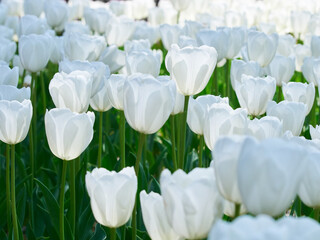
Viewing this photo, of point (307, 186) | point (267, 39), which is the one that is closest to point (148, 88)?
point (307, 186)

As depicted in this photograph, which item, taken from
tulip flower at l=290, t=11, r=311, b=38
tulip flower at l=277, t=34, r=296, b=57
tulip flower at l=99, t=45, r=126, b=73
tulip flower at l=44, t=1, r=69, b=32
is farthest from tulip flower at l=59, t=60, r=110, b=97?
tulip flower at l=290, t=11, r=311, b=38

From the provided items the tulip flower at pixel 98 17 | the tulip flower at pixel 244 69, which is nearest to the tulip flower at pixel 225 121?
the tulip flower at pixel 244 69

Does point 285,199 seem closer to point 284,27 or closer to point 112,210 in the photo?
point 112,210

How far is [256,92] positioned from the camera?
2.04 m

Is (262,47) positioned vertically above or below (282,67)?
above

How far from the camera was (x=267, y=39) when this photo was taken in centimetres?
253

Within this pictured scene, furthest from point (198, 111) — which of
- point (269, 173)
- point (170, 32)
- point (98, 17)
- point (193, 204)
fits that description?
point (98, 17)

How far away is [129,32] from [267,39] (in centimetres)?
116

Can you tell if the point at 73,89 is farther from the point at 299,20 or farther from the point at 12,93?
the point at 299,20

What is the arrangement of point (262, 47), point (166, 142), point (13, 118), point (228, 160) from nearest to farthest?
1. point (228, 160)
2. point (13, 118)
3. point (262, 47)
4. point (166, 142)

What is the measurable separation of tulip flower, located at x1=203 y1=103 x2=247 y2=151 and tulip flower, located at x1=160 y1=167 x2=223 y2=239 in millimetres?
439

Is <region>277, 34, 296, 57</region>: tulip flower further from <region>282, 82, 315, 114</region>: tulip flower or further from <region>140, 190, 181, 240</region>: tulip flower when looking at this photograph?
<region>140, 190, 181, 240</region>: tulip flower

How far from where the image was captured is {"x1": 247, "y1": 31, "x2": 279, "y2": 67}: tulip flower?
8.33 ft

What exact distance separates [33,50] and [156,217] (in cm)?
129
